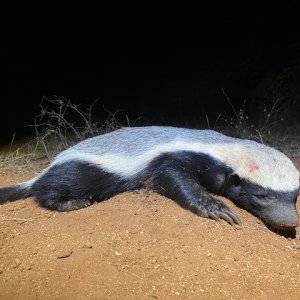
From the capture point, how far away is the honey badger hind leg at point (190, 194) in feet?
12.5

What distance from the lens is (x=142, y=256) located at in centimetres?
331

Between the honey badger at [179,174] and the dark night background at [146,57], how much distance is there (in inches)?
158

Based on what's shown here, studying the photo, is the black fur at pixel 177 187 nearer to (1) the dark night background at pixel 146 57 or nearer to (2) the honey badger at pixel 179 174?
(2) the honey badger at pixel 179 174

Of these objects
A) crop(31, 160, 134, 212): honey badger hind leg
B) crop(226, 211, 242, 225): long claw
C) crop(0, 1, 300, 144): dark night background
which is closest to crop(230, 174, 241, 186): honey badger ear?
crop(226, 211, 242, 225): long claw

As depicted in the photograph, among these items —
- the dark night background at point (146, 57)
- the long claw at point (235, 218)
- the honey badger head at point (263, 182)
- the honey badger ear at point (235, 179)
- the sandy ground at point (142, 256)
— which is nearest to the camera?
the sandy ground at point (142, 256)

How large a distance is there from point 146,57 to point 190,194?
6781mm

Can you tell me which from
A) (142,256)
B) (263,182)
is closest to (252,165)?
(263,182)

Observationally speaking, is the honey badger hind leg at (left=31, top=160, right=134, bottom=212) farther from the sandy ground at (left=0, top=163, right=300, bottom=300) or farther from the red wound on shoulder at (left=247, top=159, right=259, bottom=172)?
the red wound on shoulder at (left=247, top=159, right=259, bottom=172)

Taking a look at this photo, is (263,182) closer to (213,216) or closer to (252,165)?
(252,165)

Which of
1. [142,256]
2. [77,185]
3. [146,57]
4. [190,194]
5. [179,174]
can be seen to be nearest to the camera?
[142,256]

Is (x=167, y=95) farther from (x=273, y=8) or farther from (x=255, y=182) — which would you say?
(x=255, y=182)

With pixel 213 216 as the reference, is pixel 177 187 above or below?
above

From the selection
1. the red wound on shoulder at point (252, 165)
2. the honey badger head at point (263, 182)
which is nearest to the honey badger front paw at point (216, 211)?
the honey badger head at point (263, 182)

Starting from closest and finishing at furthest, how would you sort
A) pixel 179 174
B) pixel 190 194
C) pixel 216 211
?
pixel 216 211 → pixel 190 194 → pixel 179 174
